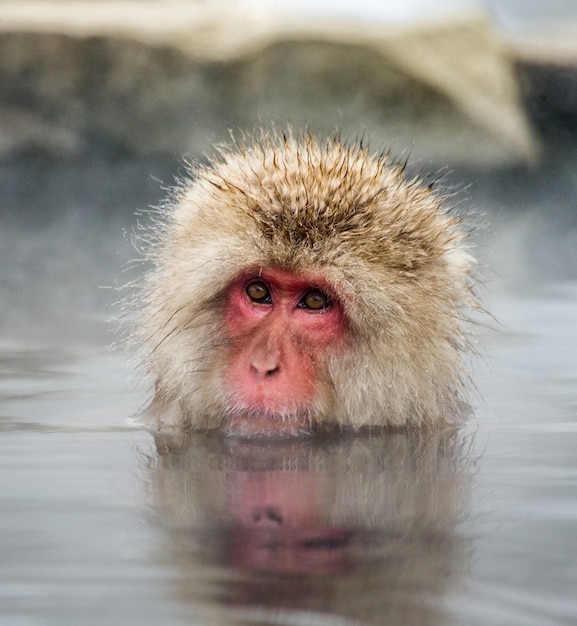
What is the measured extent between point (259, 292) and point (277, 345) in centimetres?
22

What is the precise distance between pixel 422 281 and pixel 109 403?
45.5 inches

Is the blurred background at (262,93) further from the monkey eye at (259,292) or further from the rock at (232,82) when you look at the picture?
the monkey eye at (259,292)

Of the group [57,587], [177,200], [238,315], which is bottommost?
[57,587]

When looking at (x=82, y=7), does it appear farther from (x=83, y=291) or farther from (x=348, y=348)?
(x=348, y=348)

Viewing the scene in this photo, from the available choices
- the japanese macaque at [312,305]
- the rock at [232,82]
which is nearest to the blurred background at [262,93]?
the rock at [232,82]

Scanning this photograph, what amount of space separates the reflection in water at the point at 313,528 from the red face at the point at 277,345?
10 centimetres

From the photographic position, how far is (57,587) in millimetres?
1549

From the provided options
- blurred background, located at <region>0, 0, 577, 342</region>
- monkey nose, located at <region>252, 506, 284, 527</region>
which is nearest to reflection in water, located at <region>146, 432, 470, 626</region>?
monkey nose, located at <region>252, 506, 284, 527</region>

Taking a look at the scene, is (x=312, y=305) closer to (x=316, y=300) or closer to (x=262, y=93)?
(x=316, y=300)

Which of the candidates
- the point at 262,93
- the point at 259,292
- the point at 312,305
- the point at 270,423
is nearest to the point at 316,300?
the point at 312,305

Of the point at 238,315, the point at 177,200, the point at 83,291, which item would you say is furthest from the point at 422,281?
the point at 83,291

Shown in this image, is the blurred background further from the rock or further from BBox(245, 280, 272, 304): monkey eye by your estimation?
BBox(245, 280, 272, 304): monkey eye

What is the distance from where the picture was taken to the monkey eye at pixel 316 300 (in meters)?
3.12

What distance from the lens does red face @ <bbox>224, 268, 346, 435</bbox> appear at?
118 inches
